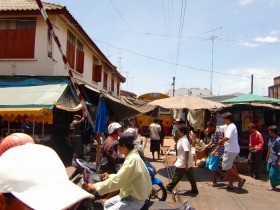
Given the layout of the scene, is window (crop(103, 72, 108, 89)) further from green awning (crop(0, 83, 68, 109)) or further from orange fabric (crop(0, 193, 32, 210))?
orange fabric (crop(0, 193, 32, 210))

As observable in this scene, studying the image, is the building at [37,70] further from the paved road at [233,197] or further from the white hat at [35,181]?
the white hat at [35,181]

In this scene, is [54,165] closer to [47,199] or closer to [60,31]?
[47,199]

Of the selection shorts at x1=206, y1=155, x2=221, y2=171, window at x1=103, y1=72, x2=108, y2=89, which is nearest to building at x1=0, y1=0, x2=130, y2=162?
shorts at x1=206, y1=155, x2=221, y2=171

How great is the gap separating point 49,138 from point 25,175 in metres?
10.2

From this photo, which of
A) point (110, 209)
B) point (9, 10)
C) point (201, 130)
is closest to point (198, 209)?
point (110, 209)

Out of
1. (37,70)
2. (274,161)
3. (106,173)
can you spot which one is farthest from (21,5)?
(274,161)

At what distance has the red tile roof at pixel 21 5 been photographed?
38.2ft

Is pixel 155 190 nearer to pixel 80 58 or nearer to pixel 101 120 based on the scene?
pixel 101 120

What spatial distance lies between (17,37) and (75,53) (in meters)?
2.81

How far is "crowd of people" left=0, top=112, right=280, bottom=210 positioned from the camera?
4.51ft

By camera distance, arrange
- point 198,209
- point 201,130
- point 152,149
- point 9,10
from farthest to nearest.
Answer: point 201,130 → point 152,149 → point 9,10 → point 198,209

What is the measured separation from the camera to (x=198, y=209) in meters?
6.51

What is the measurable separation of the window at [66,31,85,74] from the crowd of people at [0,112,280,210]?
7184 millimetres

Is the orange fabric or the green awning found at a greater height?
the green awning
